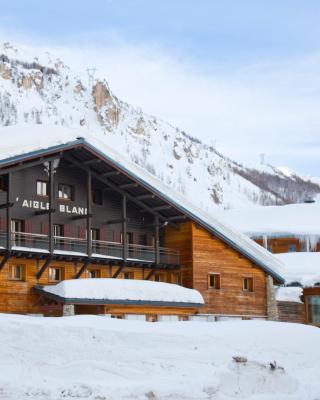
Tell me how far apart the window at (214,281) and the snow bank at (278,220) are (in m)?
17.8

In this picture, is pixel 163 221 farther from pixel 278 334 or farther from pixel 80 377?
pixel 80 377

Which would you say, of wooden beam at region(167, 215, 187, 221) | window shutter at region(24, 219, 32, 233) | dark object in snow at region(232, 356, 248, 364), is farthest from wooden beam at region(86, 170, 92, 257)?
dark object in snow at region(232, 356, 248, 364)

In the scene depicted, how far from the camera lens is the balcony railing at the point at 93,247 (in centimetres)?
4159

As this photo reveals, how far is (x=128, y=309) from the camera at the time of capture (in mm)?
43062

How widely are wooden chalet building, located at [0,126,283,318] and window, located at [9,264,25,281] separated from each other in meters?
0.05

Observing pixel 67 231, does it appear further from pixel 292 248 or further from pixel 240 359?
pixel 292 248

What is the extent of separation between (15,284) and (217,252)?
530 inches

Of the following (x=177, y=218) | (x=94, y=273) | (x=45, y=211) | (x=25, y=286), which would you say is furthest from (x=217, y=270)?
(x=25, y=286)

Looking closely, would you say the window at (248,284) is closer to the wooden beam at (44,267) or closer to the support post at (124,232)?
the support post at (124,232)

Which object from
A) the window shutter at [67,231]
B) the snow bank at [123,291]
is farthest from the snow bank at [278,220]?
the window shutter at [67,231]

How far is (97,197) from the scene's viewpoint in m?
47.2

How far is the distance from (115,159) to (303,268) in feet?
61.4

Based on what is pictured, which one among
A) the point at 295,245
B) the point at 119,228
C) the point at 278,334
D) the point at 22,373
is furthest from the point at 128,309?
the point at 295,245

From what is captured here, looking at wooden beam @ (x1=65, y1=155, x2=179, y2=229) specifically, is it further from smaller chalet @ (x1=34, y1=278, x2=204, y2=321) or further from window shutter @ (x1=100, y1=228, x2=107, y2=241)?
smaller chalet @ (x1=34, y1=278, x2=204, y2=321)
